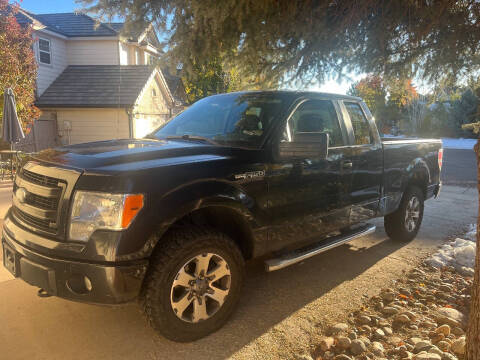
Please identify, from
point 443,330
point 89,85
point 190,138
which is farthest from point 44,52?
point 443,330

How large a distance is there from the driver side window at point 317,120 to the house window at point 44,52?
17034mm

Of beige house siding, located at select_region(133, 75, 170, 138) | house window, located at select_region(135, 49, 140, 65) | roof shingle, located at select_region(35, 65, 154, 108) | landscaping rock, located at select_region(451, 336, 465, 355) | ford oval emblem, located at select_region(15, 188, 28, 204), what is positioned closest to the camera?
landscaping rock, located at select_region(451, 336, 465, 355)

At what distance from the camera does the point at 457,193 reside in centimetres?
982

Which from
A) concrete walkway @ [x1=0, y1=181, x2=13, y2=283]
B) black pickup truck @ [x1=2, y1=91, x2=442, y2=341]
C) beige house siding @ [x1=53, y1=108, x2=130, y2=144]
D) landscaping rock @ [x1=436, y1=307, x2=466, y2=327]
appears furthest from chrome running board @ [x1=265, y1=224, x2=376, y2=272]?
beige house siding @ [x1=53, y1=108, x2=130, y2=144]

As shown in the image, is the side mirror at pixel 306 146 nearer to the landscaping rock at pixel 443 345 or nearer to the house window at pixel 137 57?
the landscaping rock at pixel 443 345

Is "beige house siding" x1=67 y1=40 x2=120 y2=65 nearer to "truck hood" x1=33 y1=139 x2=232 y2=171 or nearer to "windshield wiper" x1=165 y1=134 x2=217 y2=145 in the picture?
"windshield wiper" x1=165 y1=134 x2=217 y2=145

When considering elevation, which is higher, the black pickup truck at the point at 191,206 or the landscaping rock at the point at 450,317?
the black pickup truck at the point at 191,206

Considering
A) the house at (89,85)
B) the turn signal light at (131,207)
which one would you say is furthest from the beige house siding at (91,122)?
the turn signal light at (131,207)

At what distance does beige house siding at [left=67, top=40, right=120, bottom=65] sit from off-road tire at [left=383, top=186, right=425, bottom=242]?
692 inches

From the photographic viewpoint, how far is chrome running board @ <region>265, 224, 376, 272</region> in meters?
3.34

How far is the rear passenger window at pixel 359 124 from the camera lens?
4518 millimetres

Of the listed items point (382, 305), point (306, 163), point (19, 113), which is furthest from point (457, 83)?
point (19, 113)

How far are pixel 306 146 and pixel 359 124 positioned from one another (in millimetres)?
1780

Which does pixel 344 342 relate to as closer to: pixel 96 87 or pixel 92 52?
pixel 96 87
